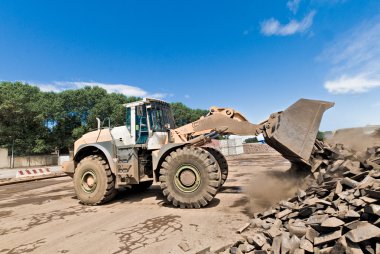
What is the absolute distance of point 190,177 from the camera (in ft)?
23.0

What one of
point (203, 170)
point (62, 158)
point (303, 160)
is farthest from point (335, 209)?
point (62, 158)

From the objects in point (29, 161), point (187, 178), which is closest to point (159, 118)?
point (187, 178)

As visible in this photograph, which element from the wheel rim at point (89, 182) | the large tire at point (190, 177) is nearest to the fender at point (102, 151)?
the wheel rim at point (89, 182)

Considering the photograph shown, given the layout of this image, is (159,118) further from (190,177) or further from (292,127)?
(292,127)

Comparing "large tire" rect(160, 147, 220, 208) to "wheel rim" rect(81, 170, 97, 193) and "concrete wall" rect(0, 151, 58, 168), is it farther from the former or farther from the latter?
"concrete wall" rect(0, 151, 58, 168)

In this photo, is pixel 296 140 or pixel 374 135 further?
pixel 374 135

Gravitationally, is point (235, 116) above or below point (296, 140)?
above

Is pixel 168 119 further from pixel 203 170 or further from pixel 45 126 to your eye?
pixel 45 126

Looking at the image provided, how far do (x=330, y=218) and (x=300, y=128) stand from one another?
279 centimetres

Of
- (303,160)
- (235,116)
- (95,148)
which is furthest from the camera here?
(95,148)

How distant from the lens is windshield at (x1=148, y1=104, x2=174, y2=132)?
27.9ft

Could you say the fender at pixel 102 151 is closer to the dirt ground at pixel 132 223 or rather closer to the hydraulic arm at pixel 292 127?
the dirt ground at pixel 132 223

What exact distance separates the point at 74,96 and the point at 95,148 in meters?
29.5

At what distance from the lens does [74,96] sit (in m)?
35.6
